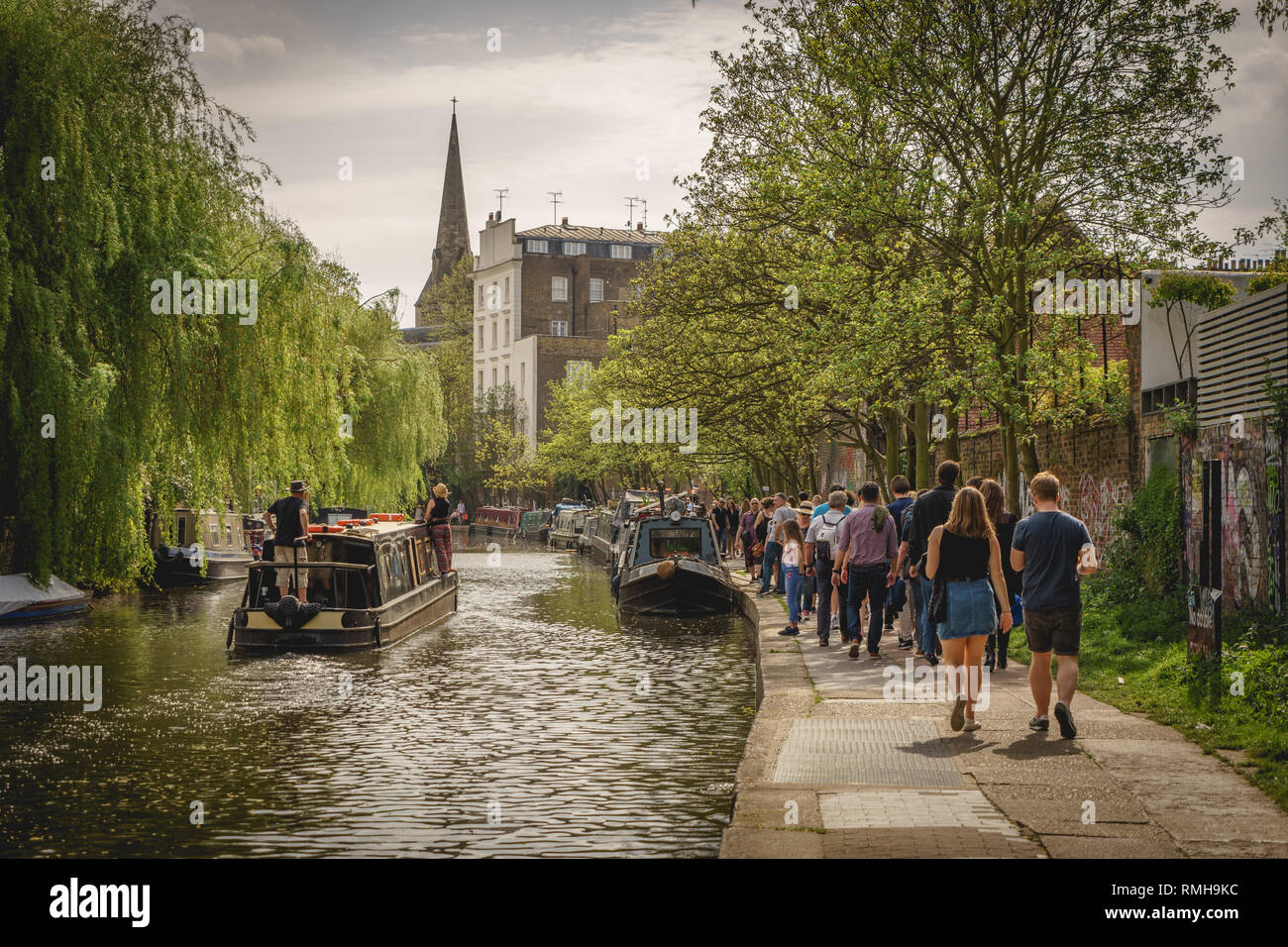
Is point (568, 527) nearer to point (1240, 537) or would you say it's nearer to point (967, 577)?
point (1240, 537)

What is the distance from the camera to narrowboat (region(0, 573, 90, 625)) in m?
21.5

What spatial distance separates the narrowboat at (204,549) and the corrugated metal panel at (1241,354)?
67.4 feet

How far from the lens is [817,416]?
105 feet

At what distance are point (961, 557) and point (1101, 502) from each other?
11.5 meters

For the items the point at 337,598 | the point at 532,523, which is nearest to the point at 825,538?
the point at 337,598

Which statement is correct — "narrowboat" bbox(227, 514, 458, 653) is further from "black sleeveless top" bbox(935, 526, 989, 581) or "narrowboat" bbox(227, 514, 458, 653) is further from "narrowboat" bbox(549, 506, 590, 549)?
"narrowboat" bbox(549, 506, 590, 549)

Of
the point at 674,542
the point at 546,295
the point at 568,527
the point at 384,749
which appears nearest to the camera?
the point at 384,749

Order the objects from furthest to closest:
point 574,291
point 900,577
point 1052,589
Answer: point 574,291 < point 900,577 < point 1052,589

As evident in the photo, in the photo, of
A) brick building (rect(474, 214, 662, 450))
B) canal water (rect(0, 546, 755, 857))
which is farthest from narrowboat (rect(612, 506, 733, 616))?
brick building (rect(474, 214, 662, 450))

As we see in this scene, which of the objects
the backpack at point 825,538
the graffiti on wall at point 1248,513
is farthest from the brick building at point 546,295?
the graffiti on wall at point 1248,513

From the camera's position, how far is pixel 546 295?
308ft

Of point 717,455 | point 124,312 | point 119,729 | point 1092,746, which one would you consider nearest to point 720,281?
point 124,312

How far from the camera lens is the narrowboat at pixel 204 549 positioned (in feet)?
103

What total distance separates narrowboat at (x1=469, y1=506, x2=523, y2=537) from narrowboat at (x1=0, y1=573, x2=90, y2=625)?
157ft
